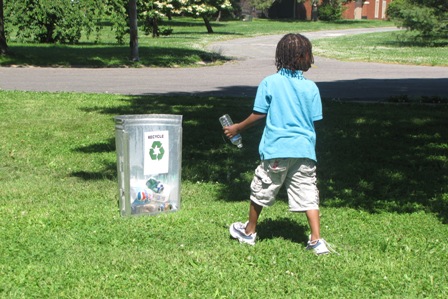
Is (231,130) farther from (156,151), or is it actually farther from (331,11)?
(331,11)

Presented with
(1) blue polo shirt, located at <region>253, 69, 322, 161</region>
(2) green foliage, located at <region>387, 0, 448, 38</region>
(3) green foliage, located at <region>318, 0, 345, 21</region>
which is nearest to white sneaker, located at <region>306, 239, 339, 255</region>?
(1) blue polo shirt, located at <region>253, 69, 322, 161</region>

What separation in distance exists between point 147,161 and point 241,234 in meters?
1.12

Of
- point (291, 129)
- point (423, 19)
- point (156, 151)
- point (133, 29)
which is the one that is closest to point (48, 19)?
point (133, 29)

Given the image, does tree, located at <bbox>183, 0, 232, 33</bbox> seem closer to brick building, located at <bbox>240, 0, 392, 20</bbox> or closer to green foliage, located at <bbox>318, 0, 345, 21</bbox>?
green foliage, located at <bbox>318, 0, 345, 21</bbox>

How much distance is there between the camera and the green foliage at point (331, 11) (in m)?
66.2

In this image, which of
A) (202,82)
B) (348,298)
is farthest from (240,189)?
(202,82)

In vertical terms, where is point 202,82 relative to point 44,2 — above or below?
below

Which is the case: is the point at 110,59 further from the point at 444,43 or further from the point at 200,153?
the point at 444,43

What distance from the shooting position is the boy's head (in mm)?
5344

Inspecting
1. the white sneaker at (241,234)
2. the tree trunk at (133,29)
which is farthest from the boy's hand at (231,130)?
the tree trunk at (133,29)

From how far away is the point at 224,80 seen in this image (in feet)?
61.3

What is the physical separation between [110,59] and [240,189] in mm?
16282

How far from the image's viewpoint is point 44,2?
23.4 m

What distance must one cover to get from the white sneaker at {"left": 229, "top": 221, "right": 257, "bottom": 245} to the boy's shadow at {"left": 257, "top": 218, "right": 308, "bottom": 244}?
9.4 inches
